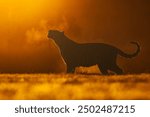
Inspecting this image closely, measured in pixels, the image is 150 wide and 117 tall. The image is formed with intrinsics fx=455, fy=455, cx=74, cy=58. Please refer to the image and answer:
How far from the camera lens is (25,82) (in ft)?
10.3

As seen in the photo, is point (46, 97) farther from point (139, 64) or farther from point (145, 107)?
point (139, 64)

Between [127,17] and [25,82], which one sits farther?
[127,17]

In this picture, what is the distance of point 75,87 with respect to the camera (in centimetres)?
303

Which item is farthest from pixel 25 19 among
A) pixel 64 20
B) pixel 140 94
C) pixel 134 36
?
pixel 140 94

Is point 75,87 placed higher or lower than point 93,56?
lower

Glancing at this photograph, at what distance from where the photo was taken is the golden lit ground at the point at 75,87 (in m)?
2.91

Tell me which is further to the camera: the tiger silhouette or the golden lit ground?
the tiger silhouette

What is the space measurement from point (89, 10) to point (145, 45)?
0.52 meters

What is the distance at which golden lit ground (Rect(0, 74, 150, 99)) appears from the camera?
2.91 m

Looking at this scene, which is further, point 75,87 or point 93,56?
point 93,56

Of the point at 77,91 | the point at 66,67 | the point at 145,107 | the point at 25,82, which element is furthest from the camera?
the point at 66,67

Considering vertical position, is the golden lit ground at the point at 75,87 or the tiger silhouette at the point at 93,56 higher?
the tiger silhouette at the point at 93,56

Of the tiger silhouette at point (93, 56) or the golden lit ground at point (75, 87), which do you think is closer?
the golden lit ground at point (75, 87)

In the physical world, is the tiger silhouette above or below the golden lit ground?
above
